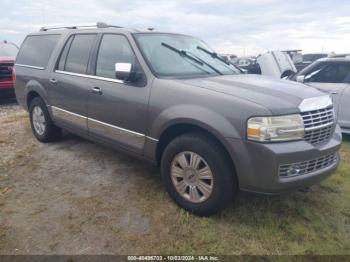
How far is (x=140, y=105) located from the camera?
3564 mm

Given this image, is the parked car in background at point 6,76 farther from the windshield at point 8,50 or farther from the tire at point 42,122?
the tire at point 42,122

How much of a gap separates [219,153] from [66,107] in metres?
2.64

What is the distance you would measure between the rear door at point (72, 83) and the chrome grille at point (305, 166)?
2.62 metres

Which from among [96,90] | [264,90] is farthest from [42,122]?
[264,90]

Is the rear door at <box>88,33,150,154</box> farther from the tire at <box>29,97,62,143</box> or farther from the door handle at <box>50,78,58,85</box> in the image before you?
the tire at <box>29,97,62,143</box>

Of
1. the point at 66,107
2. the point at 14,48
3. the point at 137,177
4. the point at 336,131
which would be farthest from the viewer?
the point at 14,48

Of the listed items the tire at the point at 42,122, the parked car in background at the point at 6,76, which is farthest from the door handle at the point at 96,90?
the parked car in background at the point at 6,76

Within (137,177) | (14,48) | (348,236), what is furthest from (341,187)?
(14,48)

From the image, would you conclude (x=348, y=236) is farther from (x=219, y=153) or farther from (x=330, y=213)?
(x=219, y=153)

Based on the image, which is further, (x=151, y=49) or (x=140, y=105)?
(x=151, y=49)

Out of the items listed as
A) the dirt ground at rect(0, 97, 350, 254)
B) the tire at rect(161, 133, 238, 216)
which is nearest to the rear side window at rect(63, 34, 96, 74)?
the dirt ground at rect(0, 97, 350, 254)

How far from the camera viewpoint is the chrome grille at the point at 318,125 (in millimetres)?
2914

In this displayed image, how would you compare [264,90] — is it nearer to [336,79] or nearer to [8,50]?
[336,79]

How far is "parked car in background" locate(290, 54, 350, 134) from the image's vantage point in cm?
585
